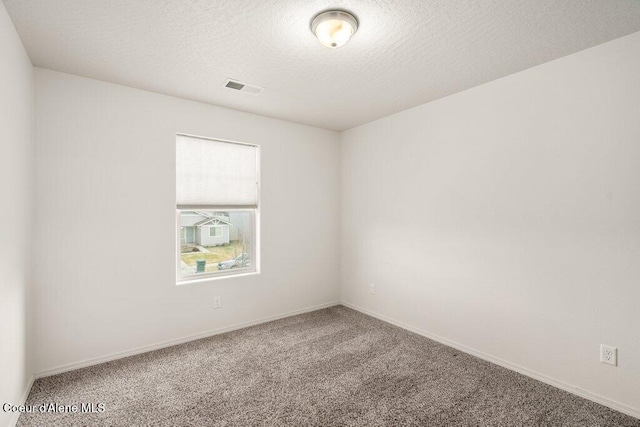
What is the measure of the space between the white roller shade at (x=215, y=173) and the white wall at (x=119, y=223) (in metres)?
0.11

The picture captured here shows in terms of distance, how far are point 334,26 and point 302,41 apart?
0.33 m

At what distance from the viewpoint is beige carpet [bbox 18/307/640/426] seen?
6.77 feet

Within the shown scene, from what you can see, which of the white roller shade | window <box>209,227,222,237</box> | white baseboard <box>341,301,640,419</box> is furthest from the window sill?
white baseboard <box>341,301,640,419</box>

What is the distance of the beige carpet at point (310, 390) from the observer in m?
2.06

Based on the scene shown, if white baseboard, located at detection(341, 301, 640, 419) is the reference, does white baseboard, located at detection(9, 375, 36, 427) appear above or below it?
above

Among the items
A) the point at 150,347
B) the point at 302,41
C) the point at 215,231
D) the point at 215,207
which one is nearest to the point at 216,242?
the point at 215,231

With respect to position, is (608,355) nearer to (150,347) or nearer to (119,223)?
(150,347)

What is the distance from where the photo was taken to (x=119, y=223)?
292 cm

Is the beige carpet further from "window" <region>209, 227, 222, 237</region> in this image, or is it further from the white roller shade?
the white roller shade

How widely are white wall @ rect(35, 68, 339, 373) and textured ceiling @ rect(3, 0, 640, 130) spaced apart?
0.90ft

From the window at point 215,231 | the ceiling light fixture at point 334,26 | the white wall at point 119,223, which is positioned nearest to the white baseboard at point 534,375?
the white wall at point 119,223

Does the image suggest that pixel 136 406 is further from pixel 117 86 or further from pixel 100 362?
pixel 117 86

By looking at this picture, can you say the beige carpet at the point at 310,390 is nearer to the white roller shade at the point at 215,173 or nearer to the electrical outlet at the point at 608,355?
the electrical outlet at the point at 608,355

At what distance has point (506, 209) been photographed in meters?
2.77
